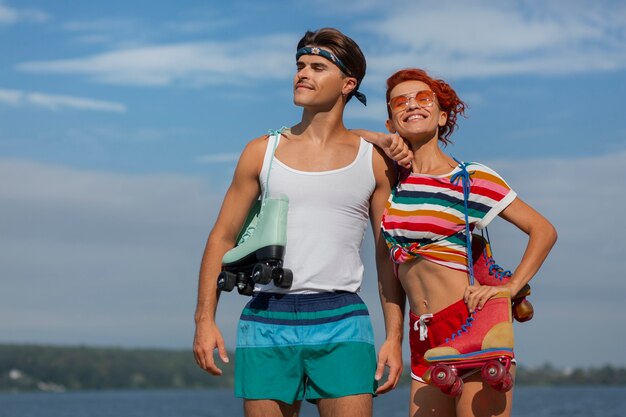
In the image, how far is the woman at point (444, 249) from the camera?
22.6 ft

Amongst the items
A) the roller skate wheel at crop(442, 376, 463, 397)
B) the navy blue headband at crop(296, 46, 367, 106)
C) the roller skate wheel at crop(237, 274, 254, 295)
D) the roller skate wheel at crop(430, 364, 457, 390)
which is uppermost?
the navy blue headband at crop(296, 46, 367, 106)

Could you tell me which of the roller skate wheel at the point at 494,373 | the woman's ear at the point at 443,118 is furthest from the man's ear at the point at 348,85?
the roller skate wheel at the point at 494,373

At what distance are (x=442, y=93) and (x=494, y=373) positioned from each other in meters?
1.96

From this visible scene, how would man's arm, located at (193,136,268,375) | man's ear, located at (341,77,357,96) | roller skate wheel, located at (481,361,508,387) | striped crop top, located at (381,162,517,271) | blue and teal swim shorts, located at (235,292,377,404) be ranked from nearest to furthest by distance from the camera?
roller skate wheel, located at (481,361,508,387), blue and teal swim shorts, located at (235,292,377,404), striped crop top, located at (381,162,517,271), man's arm, located at (193,136,268,375), man's ear, located at (341,77,357,96)

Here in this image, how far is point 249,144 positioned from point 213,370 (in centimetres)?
159

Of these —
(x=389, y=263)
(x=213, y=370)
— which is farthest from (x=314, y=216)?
(x=213, y=370)

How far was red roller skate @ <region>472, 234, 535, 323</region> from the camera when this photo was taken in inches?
279

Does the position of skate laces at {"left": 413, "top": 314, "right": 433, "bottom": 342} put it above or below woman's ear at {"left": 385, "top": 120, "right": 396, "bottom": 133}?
below

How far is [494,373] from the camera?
6688 millimetres

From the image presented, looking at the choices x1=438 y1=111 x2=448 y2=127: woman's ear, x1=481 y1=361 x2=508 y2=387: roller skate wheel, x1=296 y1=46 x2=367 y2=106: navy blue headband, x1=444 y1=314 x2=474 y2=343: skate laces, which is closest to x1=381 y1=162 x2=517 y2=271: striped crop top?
x1=444 y1=314 x2=474 y2=343: skate laces

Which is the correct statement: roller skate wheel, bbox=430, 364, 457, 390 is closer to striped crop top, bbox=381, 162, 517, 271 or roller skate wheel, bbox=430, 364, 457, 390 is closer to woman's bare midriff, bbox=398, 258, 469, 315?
woman's bare midriff, bbox=398, 258, 469, 315

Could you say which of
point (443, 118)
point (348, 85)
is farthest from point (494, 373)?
point (348, 85)

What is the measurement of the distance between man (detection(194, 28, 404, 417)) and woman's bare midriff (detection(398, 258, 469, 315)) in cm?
23

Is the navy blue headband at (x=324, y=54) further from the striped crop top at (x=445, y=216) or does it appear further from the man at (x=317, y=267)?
the striped crop top at (x=445, y=216)
